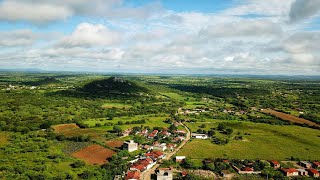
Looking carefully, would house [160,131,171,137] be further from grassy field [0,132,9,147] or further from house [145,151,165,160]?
grassy field [0,132,9,147]

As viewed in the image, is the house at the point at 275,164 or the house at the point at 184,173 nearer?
the house at the point at 184,173

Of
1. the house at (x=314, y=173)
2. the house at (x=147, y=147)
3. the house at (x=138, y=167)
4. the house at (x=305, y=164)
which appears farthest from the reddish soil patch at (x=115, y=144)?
the house at (x=314, y=173)

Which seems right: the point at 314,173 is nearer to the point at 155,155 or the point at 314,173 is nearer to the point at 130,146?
the point at 155,155

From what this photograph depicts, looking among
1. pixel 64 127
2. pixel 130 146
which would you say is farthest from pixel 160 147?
pixel 64 127

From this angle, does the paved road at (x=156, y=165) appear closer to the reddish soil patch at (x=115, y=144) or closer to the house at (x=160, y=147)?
the house at (x=160, y=147)

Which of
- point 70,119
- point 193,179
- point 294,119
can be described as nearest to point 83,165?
point 193,179

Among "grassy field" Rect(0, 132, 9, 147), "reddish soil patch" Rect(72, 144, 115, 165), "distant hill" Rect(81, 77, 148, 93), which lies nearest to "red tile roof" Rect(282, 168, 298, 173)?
"reddish soil patch" Rect(72, 144, 115, 165)
